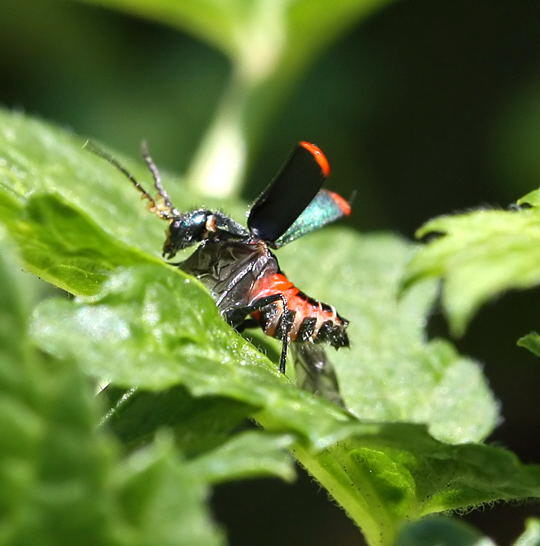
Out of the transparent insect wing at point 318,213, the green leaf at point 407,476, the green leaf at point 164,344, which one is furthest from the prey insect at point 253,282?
the green leaf at point 164,344

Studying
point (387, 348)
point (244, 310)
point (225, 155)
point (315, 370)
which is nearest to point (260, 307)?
point (244, 310)

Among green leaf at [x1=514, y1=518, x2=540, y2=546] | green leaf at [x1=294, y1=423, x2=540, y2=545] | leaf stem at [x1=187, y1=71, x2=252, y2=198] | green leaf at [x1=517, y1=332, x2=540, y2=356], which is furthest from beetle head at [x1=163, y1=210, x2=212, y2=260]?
leaf stem at [x1=187, y1=71, x2=252, y2=198]

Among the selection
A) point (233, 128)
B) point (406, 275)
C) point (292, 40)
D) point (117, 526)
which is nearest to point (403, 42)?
point (292, 40)

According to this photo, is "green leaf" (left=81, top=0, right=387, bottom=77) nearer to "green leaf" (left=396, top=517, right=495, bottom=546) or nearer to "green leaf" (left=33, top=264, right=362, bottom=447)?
"green leaf" (left=33, top=264, right=362, bottom=447)

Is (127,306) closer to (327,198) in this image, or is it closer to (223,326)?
(223,326)

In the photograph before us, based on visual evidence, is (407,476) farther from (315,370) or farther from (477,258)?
(477,258)

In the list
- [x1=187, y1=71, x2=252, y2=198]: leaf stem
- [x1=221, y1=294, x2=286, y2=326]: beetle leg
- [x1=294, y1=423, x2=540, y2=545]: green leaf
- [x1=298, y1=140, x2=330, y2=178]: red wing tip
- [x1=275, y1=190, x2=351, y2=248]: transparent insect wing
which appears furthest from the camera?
[x1=187, y1=71, x2=252, y2=198]: leaf stem
